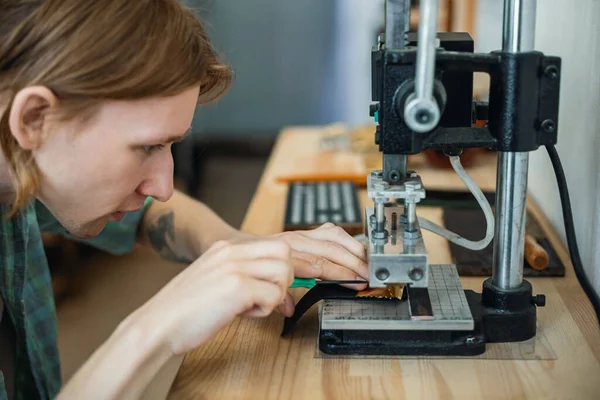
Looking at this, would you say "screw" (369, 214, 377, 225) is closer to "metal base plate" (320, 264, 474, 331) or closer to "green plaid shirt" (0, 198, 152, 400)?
"metal base plate" (320, 264, 474, 331)

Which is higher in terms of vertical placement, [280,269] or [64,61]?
[64,61]

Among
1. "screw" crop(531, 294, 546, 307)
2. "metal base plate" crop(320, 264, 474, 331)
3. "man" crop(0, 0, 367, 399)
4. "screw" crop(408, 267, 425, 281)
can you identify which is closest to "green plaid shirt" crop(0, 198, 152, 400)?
"man" crop(0, 0, 367, 399)

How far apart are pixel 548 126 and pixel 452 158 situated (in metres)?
0.11

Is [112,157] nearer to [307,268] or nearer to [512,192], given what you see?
[307,268]

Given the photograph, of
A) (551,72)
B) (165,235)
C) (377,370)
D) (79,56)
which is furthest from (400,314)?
(165,235)

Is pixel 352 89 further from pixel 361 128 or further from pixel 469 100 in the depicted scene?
pixel 469 100

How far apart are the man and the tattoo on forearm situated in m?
0.30

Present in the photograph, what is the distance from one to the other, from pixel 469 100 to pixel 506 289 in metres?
0.22

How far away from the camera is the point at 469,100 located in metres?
0.81

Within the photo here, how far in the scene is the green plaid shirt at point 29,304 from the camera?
3.70ft

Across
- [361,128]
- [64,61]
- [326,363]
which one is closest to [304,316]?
[326,363]

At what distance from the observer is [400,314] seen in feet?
2.74

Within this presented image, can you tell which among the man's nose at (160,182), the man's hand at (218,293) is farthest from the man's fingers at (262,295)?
the man's nose at (160,182)

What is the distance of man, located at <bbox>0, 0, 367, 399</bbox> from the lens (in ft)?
2.50
